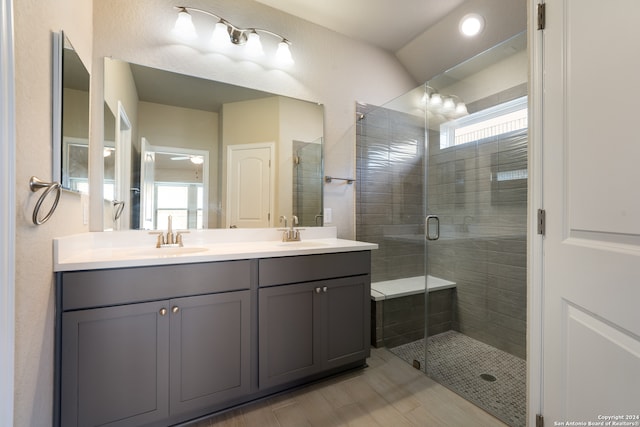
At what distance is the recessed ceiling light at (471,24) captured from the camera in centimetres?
212

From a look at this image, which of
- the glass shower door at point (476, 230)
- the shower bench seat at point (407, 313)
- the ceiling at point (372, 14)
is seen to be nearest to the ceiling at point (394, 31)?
the ceiling at point (372, 14)

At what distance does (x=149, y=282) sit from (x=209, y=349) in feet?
1.47

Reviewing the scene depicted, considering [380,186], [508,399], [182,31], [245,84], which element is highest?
[182,31]

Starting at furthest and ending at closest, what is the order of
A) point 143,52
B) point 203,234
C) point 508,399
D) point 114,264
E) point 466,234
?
point 466,234, point 203,234, point 143,52, point 508,399, point 114,264

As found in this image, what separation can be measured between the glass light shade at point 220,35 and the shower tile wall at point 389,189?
1226mm

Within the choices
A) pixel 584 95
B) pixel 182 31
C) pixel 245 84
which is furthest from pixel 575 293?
pixel 182 31

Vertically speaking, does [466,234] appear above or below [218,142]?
below

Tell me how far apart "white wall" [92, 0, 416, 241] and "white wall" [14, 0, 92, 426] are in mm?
539

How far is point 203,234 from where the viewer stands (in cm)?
183

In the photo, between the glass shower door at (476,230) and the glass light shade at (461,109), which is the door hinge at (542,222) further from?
the glass light shade at (461,109)

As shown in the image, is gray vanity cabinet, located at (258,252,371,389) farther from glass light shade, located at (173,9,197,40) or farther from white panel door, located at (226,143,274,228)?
glass light shade, located at (173,9,197,40)

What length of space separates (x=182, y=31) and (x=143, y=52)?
11.5 inches

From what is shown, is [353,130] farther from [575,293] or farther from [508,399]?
[508,399]

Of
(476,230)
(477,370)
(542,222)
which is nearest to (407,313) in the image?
(477,370)
